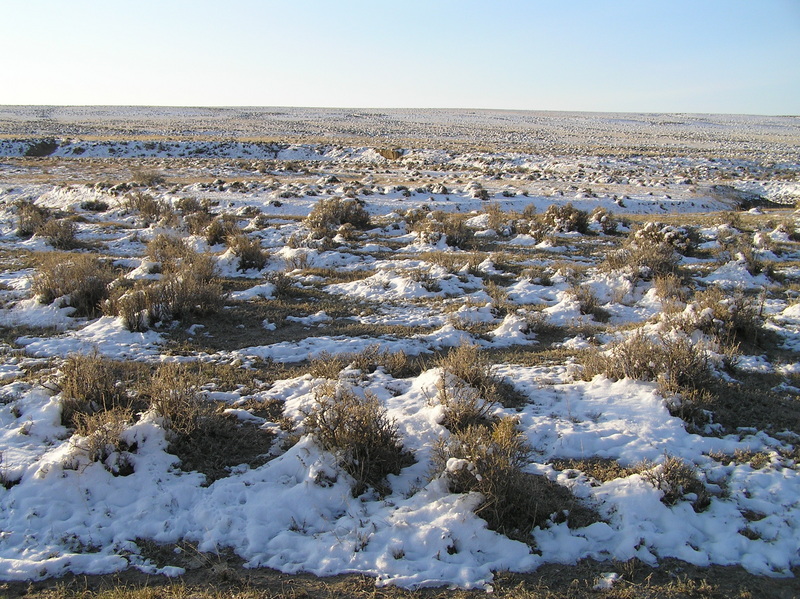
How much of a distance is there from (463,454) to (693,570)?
1694 millimetres

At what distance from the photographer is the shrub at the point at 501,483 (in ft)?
11.9

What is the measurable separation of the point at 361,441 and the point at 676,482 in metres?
2.55

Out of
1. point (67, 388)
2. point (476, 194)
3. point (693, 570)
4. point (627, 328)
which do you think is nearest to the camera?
point (693, 570)

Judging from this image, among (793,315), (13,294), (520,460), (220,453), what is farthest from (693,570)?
(13,294)

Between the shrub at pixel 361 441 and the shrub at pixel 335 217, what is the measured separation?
10.3m

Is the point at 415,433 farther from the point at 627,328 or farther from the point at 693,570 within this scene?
the point at 627,328

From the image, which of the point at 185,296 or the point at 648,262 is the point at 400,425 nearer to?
the point at 185,296

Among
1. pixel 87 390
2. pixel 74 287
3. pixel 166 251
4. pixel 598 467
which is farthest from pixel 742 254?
pixel 74 287

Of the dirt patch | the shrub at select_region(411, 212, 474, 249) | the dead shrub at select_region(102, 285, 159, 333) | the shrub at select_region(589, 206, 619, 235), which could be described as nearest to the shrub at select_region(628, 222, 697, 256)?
the shrub at select_region(589, 206, 619, 235)

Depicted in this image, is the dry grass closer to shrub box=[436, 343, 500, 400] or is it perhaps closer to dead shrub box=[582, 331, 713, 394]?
shrub box=[436, 343, 500, 400]

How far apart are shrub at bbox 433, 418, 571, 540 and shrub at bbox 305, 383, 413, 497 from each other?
46 centimetres

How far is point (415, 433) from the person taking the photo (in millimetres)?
4832

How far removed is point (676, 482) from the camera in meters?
3.90

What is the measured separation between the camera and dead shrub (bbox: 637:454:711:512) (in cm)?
383
